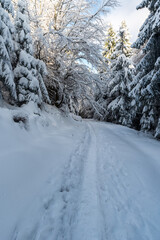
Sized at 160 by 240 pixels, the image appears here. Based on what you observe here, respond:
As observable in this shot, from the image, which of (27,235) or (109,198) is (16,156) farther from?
(109,198)

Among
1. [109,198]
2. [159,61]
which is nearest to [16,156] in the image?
[109,198]

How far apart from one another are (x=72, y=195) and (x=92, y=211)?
526 millimetres

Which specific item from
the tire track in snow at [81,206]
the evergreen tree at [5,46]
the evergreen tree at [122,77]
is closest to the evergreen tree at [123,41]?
the evergreen tree at [122,77]

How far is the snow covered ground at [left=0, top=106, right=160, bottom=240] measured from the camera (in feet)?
5.83

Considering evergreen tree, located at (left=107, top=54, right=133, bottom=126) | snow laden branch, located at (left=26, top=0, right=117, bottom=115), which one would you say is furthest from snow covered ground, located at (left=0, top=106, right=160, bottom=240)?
evergreen tree, located at (left=107, top=54, right=133, bottom=126)

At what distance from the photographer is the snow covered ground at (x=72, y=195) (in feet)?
5.83

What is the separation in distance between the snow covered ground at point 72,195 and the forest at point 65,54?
11.5 feet

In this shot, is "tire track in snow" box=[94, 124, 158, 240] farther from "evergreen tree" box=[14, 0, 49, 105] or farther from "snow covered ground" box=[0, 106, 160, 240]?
"evergreen tree" box=[14, 0, 49, 105]

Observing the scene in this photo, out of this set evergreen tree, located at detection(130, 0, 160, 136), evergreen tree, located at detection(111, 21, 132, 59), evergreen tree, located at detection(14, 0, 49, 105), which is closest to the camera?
evergreen tree, located at detection(130, 0, 160, 136)

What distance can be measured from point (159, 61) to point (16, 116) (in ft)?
22.9

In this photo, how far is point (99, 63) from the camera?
8617 millimetres

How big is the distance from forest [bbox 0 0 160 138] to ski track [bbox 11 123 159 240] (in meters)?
4.99

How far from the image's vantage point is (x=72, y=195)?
252 cm

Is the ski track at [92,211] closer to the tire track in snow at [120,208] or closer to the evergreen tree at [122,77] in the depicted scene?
the tire track in snow at [120,208]
